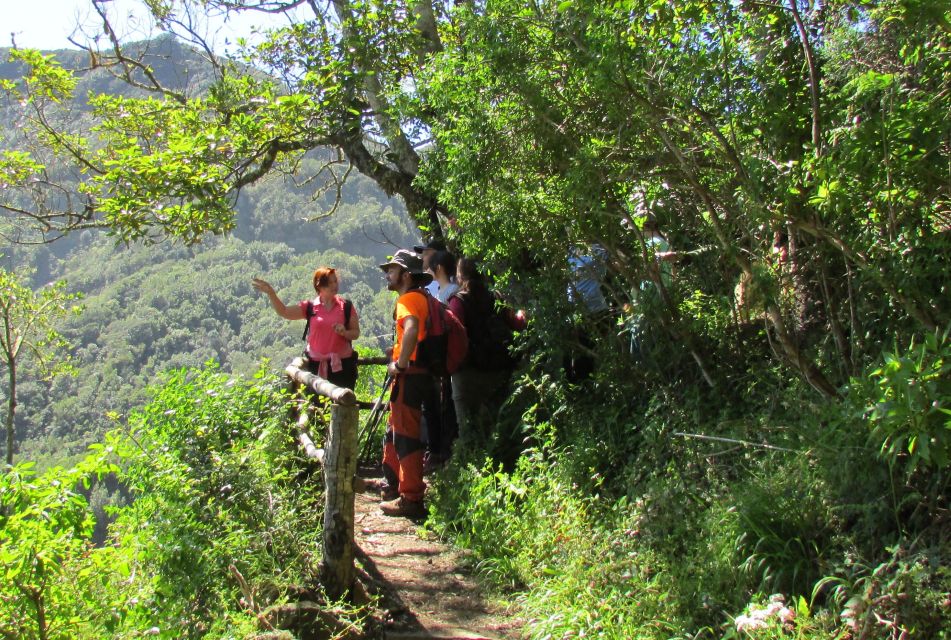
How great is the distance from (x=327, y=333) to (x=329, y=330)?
0.11ft

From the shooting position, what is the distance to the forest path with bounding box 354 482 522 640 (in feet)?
13.8

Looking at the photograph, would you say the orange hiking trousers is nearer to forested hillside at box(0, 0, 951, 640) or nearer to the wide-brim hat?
forested hillside at box(0, 0, 951, 640)

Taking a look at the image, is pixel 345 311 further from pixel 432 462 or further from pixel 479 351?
pixel 432 462

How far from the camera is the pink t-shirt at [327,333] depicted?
23.7 feet

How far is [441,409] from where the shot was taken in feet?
24.1

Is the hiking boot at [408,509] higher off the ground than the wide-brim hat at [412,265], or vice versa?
the wide-brim hat at [412,265]

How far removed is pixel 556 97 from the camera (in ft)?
14.8

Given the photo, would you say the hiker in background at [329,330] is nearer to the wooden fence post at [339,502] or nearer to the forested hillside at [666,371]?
the forested hillside at [666,371]

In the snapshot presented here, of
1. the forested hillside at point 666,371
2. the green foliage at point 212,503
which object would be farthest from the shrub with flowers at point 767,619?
the green foliage at point 212,503

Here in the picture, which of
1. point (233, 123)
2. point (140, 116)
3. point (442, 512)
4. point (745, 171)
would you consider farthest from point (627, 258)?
point (140, 116)

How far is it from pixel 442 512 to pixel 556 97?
310cm

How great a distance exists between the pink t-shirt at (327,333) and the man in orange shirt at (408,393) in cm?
113

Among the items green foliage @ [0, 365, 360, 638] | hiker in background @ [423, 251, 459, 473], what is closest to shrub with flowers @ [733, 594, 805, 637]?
green foliage @ [0, 365, 360, 638]

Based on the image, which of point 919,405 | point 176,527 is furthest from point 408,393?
point 919,405
